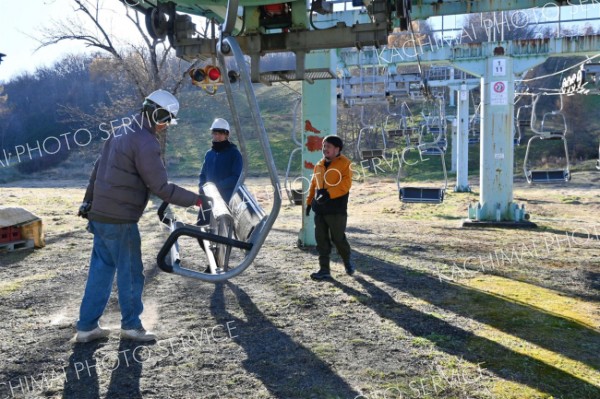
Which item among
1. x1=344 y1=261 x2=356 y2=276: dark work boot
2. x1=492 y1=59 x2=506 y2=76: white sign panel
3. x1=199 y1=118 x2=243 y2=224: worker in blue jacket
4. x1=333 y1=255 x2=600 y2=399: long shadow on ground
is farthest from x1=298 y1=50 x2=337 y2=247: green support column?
x1=492 y1=59 x2=506 y2=76: white sign panel

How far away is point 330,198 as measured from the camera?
225 inches

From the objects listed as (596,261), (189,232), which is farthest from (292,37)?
(596,261)

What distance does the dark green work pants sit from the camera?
5750 mm

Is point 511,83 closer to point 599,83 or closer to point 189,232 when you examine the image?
point 599,83

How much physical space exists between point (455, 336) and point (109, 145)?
2.76 meters

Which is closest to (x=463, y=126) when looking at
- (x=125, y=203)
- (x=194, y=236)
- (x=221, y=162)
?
(x=221, y=162)

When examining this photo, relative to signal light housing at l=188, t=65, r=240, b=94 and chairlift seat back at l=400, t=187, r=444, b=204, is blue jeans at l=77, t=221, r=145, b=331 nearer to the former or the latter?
signal light housing at l=188, t=65, r=240, b=94

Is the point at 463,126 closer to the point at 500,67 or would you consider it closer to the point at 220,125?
the point at 500,67

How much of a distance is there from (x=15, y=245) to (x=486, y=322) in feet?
21.0

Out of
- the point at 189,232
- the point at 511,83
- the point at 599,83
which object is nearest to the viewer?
the point at 189,232

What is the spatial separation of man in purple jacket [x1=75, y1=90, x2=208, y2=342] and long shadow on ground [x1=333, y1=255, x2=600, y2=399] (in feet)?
6.43

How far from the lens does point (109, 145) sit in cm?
382

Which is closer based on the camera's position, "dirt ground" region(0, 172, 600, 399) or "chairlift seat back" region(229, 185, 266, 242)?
"dirt ground" region(0, 172, 600, 399)

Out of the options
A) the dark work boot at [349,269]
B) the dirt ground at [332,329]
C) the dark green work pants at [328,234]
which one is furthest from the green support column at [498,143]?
the dark green work pants at [328,234]
